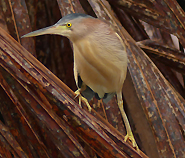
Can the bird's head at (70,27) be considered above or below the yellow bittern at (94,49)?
above

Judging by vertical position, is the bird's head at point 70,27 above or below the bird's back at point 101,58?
above

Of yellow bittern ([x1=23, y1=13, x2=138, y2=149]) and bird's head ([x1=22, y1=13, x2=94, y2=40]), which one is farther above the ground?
bird's head ([x1=22, y1=13, x2=94, y2=40])

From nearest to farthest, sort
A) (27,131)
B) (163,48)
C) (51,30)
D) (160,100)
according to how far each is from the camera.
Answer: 1. (51,30)
2. (27,131)
3. (160,100)
4. (163,48)

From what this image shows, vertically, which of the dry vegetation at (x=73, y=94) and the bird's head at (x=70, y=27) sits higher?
the bird's head at (x=70, y=27)

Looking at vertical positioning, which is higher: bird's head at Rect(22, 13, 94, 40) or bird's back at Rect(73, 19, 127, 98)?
bird's head at Rect(22, 13, 94, 40)

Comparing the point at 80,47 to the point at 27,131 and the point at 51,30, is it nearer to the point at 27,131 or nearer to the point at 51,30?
the point at 51,30

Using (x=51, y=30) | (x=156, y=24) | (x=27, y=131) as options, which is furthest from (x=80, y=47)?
(x=156, y=24)

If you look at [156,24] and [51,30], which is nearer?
[51,30]

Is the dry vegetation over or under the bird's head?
under
